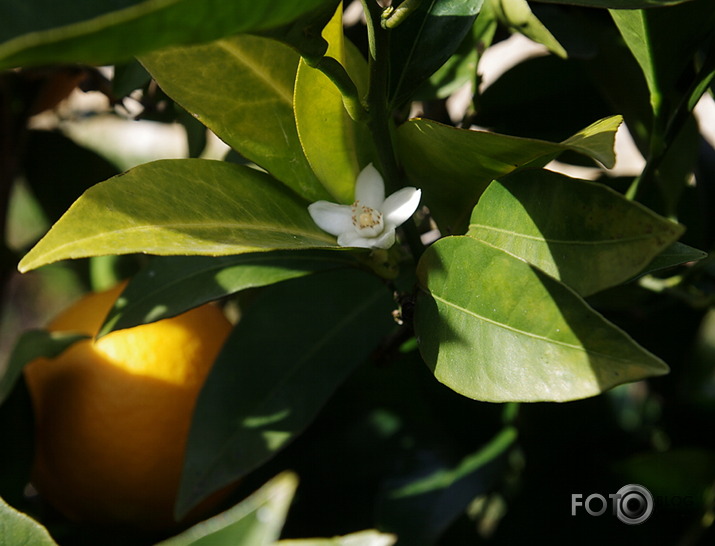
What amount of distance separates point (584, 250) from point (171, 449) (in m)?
0.39

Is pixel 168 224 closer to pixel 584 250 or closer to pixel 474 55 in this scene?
pixel 584 250

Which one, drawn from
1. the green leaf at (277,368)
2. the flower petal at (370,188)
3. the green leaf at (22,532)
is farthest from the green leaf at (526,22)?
the green leaf at (22,532)

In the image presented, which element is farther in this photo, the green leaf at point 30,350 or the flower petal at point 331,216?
the green leaf at point 30,350

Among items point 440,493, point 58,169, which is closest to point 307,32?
point 440,493

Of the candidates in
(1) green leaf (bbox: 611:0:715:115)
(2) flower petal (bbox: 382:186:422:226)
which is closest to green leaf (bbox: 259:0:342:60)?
(2) flower petal (bbox: 382:186:422:226)

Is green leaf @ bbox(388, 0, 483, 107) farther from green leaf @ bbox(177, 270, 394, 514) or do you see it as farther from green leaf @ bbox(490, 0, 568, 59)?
green leaf @ bbox(177, 270, 394, 514)

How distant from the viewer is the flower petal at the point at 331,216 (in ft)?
1.55

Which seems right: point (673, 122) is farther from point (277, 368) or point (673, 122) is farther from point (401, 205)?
point (277, 368)

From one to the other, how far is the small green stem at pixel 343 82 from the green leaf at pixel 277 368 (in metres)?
0.25

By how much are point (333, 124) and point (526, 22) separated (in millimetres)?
130

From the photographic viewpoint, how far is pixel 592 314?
32 centimetres

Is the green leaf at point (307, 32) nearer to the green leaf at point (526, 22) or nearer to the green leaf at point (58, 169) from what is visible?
the green leaf at point (526, 22)

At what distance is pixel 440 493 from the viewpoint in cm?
70

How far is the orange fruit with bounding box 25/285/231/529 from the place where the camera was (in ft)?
1.97
